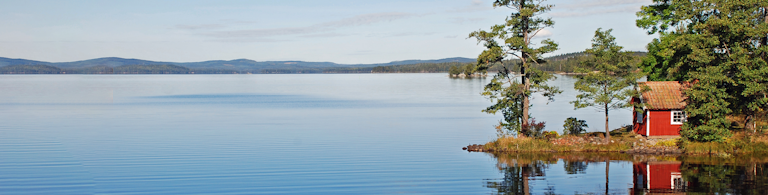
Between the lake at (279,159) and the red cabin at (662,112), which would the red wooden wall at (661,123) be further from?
the lake at (279,159)

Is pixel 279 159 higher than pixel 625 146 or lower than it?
lower

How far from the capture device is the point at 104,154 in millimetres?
34000

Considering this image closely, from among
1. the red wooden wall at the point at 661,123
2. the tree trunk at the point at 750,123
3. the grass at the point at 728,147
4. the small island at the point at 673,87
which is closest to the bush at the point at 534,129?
the small island at the point at 673,87

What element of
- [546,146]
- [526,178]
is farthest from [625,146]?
[526,178]

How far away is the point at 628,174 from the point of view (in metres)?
28.1

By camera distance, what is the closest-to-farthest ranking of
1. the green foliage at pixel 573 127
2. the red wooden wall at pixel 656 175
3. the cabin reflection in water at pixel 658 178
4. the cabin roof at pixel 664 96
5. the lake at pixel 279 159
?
the cabin reflection in water at pixel 658 178
the red wooden wall at pixel 656 175
the lake at pixel 279 159
the cabin roof at pixel 664 96
the green foliage at pixel 573 127

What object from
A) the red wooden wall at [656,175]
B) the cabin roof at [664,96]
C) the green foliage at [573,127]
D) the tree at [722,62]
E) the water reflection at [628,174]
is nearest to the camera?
the water reflection at [628,174]

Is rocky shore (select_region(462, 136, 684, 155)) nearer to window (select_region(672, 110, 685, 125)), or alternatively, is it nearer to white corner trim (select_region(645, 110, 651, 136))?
white corner trim (select_region(645, 110, 651, 136))

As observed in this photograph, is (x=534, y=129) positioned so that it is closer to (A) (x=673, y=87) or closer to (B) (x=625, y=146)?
(B) (x=625, y=146)

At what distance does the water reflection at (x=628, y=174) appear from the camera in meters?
24.9

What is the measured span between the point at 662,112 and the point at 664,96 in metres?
1.12

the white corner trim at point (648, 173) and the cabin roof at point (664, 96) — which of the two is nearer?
the white corner trim at point (648, 173)

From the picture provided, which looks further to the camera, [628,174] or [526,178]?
[628,174]

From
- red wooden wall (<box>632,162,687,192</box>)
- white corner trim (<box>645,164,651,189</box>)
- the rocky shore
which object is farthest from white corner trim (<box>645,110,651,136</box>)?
white corner trim (<box>645,164,651,189</box>)
